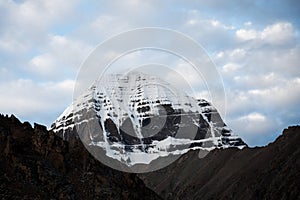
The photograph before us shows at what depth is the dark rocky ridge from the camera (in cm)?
12905

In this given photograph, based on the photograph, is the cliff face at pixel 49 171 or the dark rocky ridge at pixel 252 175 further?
the dark rocky ridge at pixel 252 175

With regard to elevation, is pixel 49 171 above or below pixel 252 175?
below

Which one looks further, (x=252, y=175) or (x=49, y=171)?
(x=252, y=175)

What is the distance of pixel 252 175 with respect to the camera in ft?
493

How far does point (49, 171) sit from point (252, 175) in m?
116

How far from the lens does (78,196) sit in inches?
1677

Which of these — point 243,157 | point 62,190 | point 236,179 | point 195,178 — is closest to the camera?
point 62,190

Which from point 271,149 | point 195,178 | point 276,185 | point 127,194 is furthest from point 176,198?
point 127,194

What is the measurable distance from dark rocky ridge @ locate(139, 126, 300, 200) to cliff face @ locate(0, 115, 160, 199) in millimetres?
80821

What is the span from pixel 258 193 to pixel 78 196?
10022 cm

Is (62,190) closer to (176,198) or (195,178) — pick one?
(176,198)

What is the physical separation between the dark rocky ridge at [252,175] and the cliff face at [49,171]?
8082 cm

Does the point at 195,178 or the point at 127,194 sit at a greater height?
the point at 195,178

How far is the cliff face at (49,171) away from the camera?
134ft
